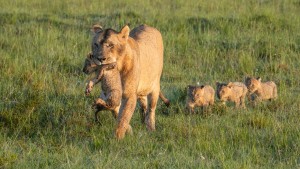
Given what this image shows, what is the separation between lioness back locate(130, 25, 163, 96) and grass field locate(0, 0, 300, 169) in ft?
1.34

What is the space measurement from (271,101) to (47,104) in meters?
2.54

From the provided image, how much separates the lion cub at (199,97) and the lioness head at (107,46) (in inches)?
68.5

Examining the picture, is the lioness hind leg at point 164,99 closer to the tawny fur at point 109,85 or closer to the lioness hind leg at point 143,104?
the lioness hind leg at point 143,104

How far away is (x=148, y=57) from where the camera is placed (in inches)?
270

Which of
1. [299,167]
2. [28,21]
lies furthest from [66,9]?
[299,167]

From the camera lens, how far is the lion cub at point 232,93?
788cm

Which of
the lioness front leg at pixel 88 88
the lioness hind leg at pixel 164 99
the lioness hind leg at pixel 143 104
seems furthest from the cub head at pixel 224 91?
the lioness front leg at pixel 88 88

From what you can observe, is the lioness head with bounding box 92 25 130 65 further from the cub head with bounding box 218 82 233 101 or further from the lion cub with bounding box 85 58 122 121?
the cub head with bounding box 218 82 233 101

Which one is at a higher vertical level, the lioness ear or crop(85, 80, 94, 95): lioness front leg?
the lioness ear

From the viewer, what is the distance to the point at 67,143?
6105 mm

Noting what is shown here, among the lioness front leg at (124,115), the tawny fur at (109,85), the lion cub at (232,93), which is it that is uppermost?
the tawny fur at (109,85)

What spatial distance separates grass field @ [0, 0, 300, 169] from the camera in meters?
5.73

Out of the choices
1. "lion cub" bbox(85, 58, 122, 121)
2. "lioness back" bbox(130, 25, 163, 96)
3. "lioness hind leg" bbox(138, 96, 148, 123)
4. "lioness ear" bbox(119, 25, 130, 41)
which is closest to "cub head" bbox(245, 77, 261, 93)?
"lioness back" bbox(130, 25, 163, 96)

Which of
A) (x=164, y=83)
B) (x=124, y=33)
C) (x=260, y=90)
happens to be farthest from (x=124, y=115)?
(x=164, y=83)
